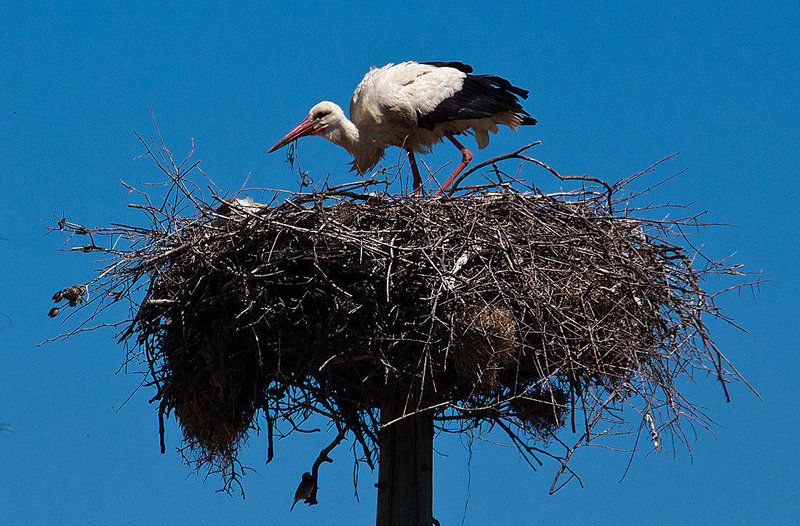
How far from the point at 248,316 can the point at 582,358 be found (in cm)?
170

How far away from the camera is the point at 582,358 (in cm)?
562

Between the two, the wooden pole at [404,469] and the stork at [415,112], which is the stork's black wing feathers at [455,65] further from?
the wooden pole at [404,469]

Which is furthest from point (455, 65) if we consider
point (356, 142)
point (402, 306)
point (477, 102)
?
point (402, 306)

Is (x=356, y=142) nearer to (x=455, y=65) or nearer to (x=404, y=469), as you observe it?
(x=455, y=65)

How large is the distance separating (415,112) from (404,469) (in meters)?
3.11

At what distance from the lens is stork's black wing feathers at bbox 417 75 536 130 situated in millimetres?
8109

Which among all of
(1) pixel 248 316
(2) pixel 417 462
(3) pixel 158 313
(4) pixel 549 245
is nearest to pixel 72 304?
(3) pixel 158 313

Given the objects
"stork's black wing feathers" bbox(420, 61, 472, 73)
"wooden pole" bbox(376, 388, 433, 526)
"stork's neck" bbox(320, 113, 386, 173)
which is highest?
"stork's black wing feathers" bbox(420, 61, 472, 73)

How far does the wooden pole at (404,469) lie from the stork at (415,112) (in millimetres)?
2536

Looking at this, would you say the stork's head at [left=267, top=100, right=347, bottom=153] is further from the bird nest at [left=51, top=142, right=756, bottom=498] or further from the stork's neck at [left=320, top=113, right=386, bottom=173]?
the bird nest at [left=51, top=142, right=756, bottom=498]

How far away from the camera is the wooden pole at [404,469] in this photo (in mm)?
5797

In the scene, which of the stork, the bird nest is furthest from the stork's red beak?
the bird nest

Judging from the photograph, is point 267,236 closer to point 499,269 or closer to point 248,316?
point 248,316

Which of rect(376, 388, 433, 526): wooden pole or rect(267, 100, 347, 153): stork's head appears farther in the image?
rect(267, 100, 347, 153): stork's head
